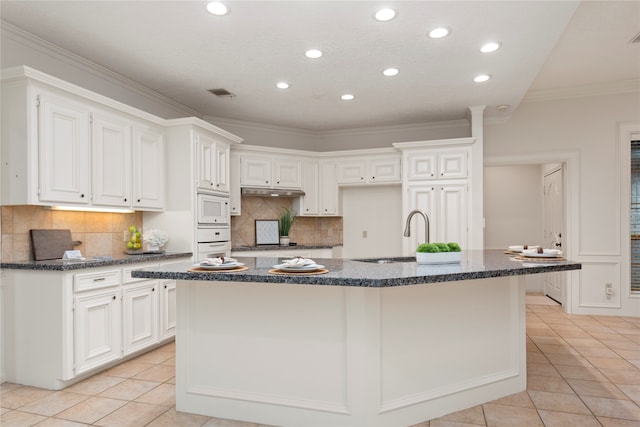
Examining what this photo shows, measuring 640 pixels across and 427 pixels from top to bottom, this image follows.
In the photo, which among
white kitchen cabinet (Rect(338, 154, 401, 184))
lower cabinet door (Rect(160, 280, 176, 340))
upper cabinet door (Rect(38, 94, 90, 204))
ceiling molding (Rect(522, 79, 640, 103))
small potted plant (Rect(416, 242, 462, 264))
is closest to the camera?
small potted plant (Rect(416, 242, 462, 264))

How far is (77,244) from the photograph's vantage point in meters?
3.52

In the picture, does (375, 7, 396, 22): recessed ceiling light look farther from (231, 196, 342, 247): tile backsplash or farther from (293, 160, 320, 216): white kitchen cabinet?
(231, 196, 342, 247): tile backsplash

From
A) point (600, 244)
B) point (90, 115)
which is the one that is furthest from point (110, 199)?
point (600, 244)

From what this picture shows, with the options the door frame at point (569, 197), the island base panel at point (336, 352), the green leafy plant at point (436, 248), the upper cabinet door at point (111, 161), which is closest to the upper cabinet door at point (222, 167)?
the upper cabinet door at point (111, 161)

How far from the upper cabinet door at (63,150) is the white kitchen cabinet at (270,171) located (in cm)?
229

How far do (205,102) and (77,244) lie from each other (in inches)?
89.4

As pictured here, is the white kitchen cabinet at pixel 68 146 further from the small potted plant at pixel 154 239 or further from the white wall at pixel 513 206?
the white wall at pixel 513 206

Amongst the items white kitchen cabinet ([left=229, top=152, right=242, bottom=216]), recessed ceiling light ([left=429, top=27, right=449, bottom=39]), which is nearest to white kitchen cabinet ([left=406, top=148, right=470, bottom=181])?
recessed ceiling light ([left=429, top=27, right=449, bottom=39])

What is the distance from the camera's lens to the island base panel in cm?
219

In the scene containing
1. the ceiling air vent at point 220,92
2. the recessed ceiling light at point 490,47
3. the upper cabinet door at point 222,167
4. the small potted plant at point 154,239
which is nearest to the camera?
the recessed ceiling light at point 490,47

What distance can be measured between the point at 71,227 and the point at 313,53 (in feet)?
8.52

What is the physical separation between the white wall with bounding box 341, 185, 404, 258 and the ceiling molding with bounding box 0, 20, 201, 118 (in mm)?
2835

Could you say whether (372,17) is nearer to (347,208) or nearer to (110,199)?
(110,199)

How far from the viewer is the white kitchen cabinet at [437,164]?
501 cm
